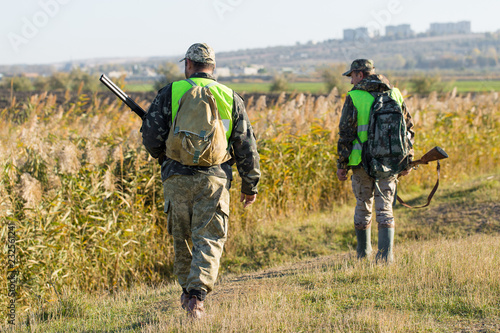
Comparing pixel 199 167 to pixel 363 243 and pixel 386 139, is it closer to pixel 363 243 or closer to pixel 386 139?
pixel 386 139

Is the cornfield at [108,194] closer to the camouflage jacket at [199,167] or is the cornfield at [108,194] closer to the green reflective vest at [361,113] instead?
the camouflage jacket at [199,167]

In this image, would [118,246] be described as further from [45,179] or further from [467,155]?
[467,155]

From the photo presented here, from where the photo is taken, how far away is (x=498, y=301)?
4.12 meters

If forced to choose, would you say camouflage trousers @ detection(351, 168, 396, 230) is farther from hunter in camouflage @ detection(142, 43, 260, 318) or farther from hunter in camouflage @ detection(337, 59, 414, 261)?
hunter in camouflage @ detection(142, 43, 260, 318)

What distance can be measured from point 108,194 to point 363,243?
3252 millimetres

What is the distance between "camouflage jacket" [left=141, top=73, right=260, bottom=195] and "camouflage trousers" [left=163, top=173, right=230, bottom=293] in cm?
7

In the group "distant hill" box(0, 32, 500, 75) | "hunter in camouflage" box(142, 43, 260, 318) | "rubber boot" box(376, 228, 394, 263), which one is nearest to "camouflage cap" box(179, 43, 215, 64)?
"hunter in camouflage" box(142, 43, 260, 318)

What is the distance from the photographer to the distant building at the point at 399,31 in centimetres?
11550

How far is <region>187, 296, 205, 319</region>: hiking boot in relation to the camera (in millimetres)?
4068

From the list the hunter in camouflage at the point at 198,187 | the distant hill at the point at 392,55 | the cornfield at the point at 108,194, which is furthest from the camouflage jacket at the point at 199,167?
the distant hill at the point at 392,55

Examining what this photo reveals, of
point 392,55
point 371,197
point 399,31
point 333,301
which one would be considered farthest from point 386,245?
point 399,31

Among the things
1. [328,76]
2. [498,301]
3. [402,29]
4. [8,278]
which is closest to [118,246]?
[8,278]

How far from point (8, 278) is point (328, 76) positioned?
28386 millimetres

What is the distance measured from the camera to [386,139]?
5352mm
